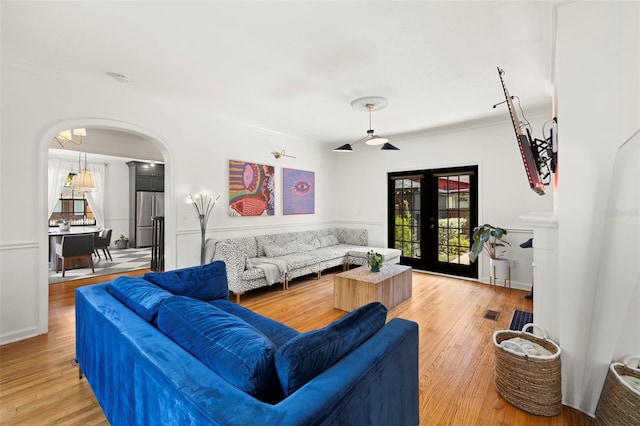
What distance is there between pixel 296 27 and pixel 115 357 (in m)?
2.49

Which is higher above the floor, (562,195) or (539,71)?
(539,71)

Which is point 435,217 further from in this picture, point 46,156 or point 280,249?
point 46,156

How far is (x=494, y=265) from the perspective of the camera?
4.64 meters

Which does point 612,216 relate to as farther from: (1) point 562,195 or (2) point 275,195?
(2) point 275,195

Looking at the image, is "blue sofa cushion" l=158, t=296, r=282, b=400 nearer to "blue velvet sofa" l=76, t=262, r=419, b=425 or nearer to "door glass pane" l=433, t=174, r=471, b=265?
"blue velvet sofa" l=76, t=262, r=419, b=425

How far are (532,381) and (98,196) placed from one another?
33.5ft

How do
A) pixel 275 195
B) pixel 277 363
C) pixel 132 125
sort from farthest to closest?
pixel 275 195
pixel 132 125
pixel 277 363

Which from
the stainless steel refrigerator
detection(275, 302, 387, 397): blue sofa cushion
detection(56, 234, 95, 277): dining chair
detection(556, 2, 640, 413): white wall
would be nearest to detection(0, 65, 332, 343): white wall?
detection(56, 234, 95, 277): dining chair

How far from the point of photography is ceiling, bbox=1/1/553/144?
6.89ft

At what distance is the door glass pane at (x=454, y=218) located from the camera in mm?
5242

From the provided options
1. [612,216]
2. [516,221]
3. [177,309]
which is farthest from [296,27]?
[516,221]

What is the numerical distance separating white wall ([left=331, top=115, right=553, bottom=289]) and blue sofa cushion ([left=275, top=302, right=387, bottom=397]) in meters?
3.76

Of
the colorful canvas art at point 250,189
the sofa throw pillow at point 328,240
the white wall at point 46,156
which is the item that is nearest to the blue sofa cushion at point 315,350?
the white wall at point 46,156

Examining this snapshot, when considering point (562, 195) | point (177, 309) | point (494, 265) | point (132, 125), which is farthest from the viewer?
point (494, 265)
